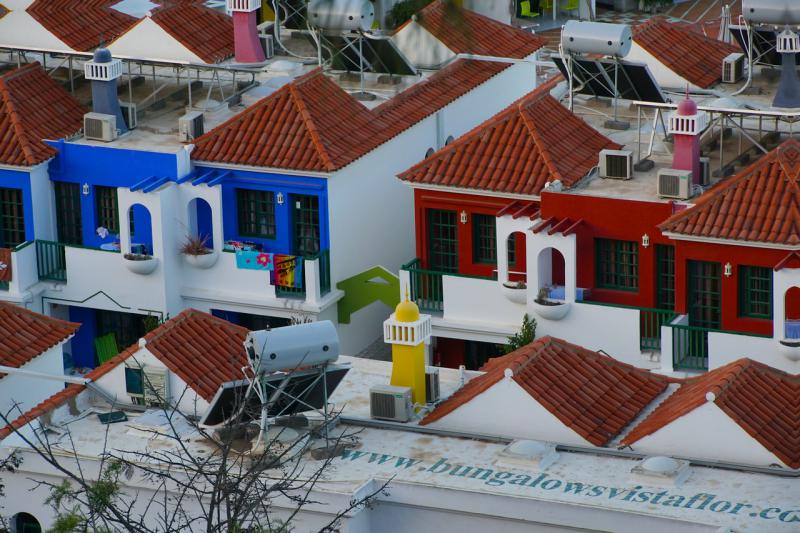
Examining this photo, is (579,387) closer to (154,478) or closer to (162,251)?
(154,478)

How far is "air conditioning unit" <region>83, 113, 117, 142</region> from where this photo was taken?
43469 millimetres

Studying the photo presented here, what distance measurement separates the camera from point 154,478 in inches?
1179

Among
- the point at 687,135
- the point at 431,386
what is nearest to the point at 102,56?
the point at 687,135

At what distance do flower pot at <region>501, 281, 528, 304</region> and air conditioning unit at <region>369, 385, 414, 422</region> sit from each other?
7995 mm

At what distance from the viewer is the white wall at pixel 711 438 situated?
29.8m

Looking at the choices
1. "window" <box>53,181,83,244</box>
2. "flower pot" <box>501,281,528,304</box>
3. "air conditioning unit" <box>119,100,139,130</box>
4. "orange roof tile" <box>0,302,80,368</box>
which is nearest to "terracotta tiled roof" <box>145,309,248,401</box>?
"orange roof tile" <box>0,302,80,368</box>

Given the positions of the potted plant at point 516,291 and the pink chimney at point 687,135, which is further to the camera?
the potted plant at point 516,291

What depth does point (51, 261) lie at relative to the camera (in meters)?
43.3

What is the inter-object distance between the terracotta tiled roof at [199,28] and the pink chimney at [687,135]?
13666 millimetres

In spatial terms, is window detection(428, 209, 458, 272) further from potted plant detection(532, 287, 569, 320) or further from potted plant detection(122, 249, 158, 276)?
potted plant detection(122, 249, 158, 276)

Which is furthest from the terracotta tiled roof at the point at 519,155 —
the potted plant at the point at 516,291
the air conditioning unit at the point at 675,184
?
the air conditioning unit at the point at 675,184

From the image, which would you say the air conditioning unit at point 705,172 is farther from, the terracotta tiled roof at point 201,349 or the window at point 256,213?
the terracotta tiled roof at point 201,349

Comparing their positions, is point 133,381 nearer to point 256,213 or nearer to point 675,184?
point 256,213

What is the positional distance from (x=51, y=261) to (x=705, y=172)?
46.8 feet
